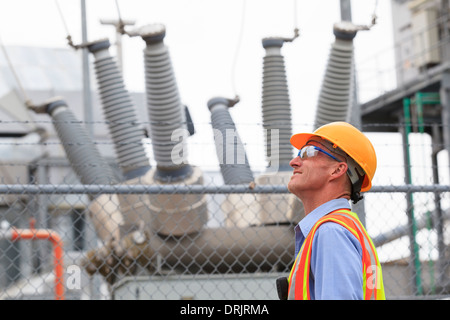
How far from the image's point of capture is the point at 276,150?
6828 millimetres

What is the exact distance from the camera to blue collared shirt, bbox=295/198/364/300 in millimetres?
2551

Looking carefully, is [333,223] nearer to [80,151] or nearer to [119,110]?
[119,110]

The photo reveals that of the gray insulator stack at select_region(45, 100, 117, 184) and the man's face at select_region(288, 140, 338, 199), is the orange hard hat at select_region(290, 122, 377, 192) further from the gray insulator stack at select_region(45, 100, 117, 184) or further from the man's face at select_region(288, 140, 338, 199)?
the gray insulator stack at select_region(45, 100, 117, 184)

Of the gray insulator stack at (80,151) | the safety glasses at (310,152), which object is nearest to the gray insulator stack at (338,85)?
the gray insulator stack at (80,151)

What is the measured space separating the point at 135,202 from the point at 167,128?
0.97m

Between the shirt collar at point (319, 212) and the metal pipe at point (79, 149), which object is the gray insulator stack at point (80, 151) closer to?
the metal pipe at point (79, 149)

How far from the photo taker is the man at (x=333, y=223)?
258 cm

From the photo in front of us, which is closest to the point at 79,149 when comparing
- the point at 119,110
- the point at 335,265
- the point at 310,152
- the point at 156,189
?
the point at 119,110

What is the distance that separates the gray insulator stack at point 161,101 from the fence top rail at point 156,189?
1.37m

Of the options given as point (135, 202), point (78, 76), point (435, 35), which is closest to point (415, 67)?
point (435, 35)

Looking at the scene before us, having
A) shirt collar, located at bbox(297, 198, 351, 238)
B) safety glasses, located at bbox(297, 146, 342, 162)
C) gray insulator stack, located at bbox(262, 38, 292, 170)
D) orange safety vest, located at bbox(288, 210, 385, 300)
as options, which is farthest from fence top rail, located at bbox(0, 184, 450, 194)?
orange safety vest, located at bbox(288, 210, 385, 300)
